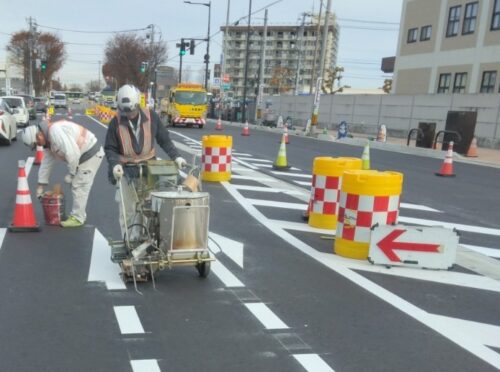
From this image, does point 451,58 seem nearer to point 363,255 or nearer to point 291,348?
point 363,255

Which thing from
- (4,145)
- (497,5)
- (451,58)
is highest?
(497,5)

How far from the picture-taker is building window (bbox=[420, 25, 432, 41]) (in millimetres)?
36094

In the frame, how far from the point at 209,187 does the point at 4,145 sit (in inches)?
388

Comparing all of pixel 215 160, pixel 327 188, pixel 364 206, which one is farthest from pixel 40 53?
pixel 364 206

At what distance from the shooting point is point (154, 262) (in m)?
4.61

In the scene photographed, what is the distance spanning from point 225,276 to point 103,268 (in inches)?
50.5

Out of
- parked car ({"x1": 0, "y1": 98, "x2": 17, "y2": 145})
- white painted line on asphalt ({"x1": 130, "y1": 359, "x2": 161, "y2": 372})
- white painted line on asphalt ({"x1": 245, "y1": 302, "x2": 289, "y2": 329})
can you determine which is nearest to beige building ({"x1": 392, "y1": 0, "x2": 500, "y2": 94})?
parked car ({"x1": 0, "y1": 98, "x2": 17, "y2": 145})

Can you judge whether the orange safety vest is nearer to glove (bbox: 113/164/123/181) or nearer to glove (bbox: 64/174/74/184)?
glove (bbox: 113/164/123/181)

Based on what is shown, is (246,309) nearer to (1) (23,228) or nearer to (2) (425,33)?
(1) (23,228)

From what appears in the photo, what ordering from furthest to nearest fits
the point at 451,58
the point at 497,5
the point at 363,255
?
1. the point at 451,58
2. the point at 497,5
3. the point at 363,255

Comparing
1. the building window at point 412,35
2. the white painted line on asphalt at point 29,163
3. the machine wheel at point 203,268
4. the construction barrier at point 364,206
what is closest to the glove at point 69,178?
the machine wheel at point 203,268

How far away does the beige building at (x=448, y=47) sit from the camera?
1186 inches

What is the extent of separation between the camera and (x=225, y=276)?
5168mm

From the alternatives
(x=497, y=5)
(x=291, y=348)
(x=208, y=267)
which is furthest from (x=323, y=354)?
(x=497, y=5)
